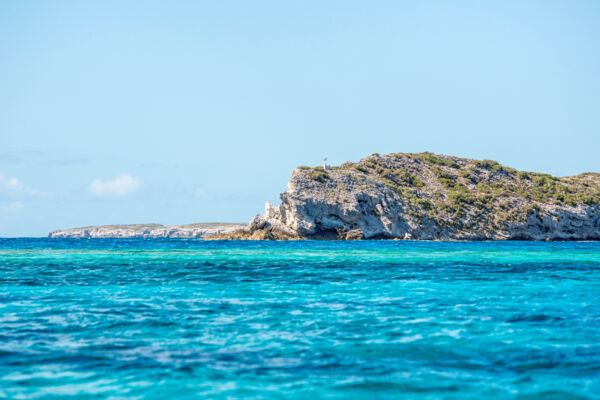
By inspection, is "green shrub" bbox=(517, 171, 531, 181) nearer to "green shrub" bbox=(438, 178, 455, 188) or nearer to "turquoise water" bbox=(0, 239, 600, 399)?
"green shrub" bbox=(438, 178, 455, 188)

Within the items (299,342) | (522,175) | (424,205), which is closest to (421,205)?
(424,205)

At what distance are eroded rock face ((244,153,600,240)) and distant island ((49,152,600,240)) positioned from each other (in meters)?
0.15

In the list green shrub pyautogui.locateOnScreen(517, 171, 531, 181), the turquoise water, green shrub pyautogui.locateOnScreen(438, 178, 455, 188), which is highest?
green shrub pyautogui.locateOnScreen(517, 171, 531, 181)

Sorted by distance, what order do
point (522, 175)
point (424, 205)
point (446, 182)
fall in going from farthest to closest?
1. point (522, 175)
2. point (446, 182)
3. point (424, 205)

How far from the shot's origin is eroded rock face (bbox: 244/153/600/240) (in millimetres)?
88812

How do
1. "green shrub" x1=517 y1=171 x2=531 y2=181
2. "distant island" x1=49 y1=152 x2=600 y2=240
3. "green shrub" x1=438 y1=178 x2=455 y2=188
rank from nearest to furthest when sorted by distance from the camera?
"distant island" x1=49 y1=152 x2=600 y2=240, "green shrub" x1=438 y1=178 x2=455 y2=188, "green shrub" x1=517 y1=171 x2=531 y2=181

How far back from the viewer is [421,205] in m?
97.7

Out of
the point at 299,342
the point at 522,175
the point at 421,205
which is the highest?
the point at 522,175

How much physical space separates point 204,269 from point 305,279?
23.8ft

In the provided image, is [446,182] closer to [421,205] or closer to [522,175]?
[421,205]

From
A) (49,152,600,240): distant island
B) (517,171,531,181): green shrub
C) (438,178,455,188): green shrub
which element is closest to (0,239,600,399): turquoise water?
(49,152,600,240): distant island

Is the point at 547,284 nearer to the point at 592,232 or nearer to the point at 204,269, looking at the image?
the point at 204,269

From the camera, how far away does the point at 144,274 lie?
24.9 metres

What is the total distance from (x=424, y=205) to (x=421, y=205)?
2.28 ft
